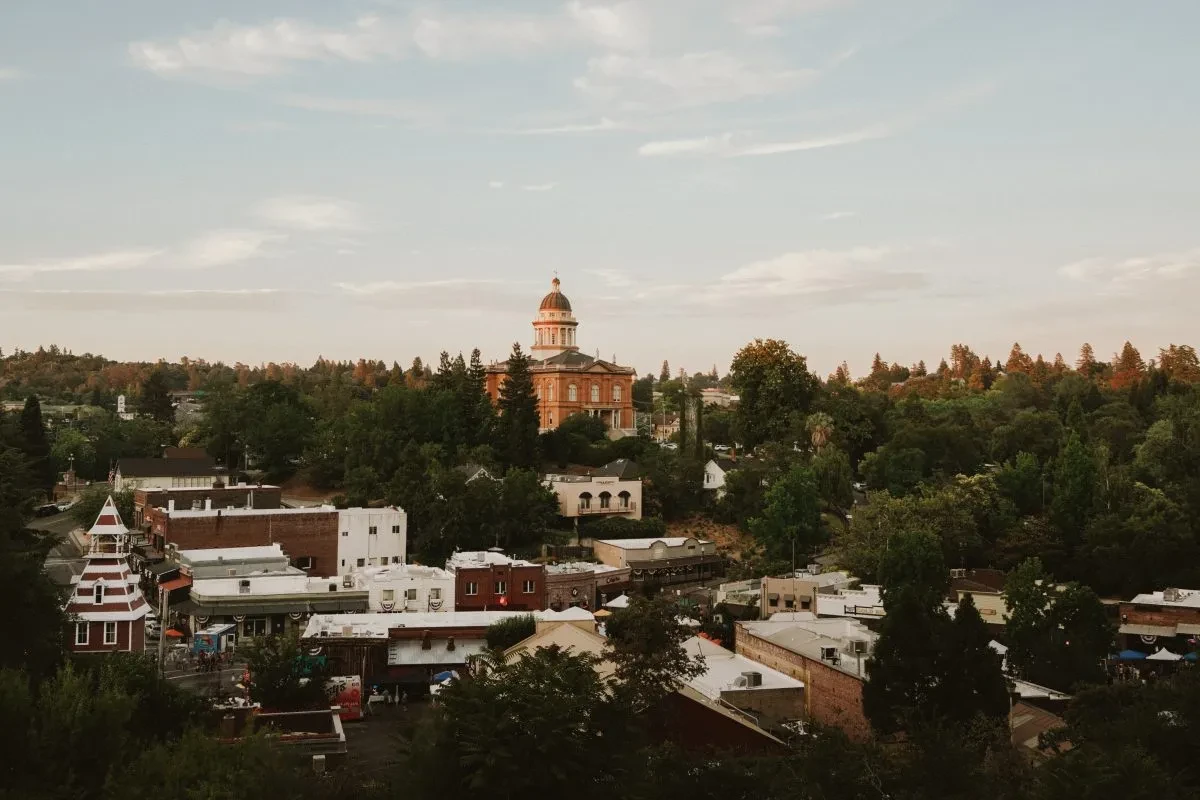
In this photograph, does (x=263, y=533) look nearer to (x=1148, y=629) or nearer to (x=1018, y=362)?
(x=1148, y=629)

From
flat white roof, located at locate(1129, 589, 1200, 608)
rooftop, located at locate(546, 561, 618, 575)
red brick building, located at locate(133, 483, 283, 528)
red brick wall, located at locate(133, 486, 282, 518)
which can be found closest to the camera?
flat white roof, located at locate(1129, 589, 1200, 608)

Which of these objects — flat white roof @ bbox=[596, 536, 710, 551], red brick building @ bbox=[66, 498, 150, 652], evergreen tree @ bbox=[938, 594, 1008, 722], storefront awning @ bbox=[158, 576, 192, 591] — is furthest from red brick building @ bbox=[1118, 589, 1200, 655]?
storefront awning @ bbox=[158, 576, 192, 591]

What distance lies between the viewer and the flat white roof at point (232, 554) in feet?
132

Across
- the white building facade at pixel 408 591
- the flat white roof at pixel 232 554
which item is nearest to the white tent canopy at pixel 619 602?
the white building facade at pixel 408 591

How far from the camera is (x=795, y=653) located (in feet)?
94.9

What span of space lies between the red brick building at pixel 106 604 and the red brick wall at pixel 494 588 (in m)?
12.5

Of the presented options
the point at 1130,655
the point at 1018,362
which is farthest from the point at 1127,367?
the point at 1130,655

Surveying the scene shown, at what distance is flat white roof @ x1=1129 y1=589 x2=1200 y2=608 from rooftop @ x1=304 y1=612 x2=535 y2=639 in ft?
61.1

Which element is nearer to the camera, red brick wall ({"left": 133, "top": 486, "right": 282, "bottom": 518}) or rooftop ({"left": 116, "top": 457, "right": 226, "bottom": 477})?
Answer: red brick wall ({"left": 133, "top": 486, "right": 282, "bottom": 518})

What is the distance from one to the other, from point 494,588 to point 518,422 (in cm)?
1500

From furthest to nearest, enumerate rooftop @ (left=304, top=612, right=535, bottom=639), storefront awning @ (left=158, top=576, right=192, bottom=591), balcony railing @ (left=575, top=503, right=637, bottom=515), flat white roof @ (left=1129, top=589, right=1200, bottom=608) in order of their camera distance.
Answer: balcony railing @ (left=575, top=503, right=637, bottom=515)
storefront awning @ (left=158, top=576, right=192, bottom=591)
flat white roof @ (left=1129, top=589, right=1200, bottom=608)
rooftop @ (left=304, top=612, right=535, bottom=639)

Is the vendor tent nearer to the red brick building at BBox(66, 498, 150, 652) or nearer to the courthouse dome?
the red brick building at BBox(66, 498, 150, 652)

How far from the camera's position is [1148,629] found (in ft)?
118

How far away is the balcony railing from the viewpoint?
5075 cm
